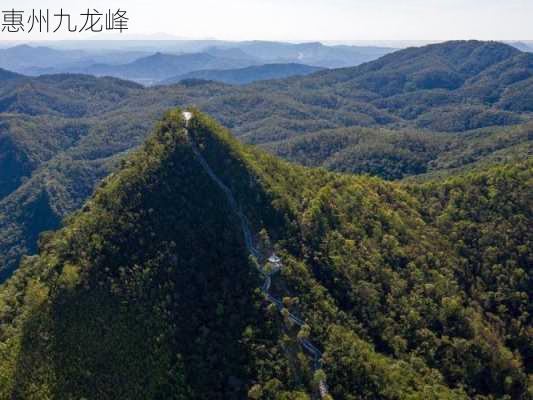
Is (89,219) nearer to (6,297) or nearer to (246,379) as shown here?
(6,297)

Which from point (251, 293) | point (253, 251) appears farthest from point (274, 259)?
point (251, 293)

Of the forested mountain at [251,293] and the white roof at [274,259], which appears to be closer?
the forested mountain at [251,293]

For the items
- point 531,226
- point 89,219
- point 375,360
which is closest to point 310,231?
point 375,360

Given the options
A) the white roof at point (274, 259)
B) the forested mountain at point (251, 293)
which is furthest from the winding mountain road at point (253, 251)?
the white roof at point (274, 259)

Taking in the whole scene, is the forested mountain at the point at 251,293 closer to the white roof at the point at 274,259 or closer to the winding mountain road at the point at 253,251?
the winding mountain road at the point at 253,251

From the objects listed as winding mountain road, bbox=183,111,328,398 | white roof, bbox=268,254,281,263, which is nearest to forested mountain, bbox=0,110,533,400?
winding mountain road, bbox=183,111,328,398

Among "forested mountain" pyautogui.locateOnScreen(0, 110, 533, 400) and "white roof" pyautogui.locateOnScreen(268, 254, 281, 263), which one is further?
"white roof" pyautogui.locateOnScreen(268, 254, 281, 263)

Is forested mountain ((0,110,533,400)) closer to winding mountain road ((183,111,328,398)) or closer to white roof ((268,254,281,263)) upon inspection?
winding mountain road ((183,111,328,398))
